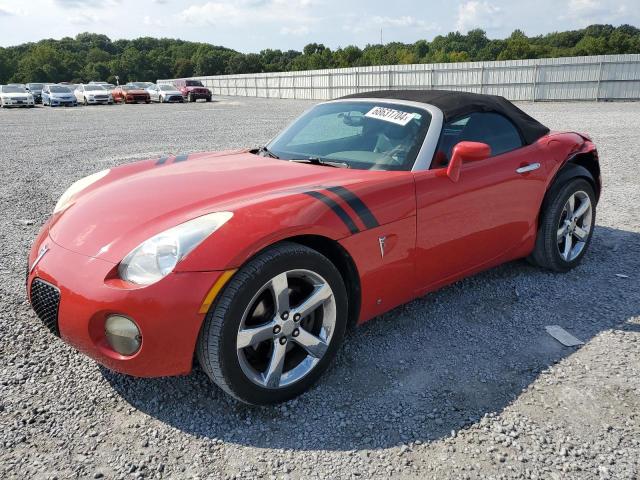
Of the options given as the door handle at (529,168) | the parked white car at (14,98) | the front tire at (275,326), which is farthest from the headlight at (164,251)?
the parked white car at (14,98)

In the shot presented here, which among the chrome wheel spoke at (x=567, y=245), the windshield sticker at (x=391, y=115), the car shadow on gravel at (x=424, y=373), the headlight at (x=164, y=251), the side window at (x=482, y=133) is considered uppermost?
the windshield sticker at (x=391, y=115)

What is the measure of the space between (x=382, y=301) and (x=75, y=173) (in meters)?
7.12

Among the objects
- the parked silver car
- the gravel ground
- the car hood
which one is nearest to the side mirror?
the car hood

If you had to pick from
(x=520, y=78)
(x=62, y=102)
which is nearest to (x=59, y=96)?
(x=62, y=102)

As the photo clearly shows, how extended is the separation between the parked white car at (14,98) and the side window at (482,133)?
3293 centimetres

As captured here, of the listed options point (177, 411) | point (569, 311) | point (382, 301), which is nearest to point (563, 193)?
point (569, 311)

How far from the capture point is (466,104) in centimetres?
344

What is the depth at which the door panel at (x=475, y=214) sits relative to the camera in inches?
115

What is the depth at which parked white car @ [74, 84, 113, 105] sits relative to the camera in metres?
33.2

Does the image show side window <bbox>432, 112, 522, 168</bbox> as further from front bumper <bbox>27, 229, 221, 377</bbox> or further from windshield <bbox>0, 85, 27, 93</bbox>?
windshield <bbox>0, 85, 27, 93</bbox>

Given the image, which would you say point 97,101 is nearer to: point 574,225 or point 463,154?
point 574,225

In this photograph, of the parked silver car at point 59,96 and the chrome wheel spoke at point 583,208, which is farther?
the parked silver car at point 59,96

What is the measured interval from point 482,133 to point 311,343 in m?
1.96

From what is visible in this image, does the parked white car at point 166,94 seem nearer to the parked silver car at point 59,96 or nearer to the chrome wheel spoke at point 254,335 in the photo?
the parked silver car at point 59,96
